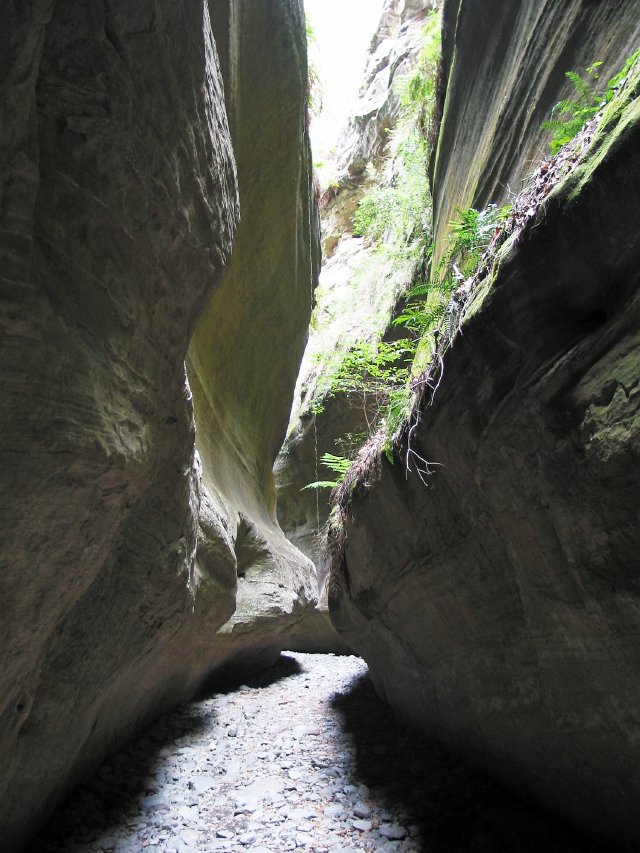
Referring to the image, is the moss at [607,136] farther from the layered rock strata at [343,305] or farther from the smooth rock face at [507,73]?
the layered rock strata at [343,305]

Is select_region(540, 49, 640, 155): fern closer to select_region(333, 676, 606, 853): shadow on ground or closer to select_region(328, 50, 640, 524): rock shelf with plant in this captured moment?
select_region(328, 50, 640, 524): rock shelf with plant

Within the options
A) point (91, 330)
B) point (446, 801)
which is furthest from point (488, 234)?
point (446, 801)

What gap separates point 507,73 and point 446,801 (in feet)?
21.5

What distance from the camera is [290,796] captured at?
461 cm

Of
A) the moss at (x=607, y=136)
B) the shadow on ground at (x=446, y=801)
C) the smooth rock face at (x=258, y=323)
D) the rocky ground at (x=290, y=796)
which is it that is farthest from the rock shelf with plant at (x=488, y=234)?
the smooth rock face at (x=258, y=323)

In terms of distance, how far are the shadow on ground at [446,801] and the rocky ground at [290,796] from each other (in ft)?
0.04

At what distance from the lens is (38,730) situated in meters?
3.22

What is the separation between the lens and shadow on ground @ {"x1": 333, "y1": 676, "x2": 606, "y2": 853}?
11.0 feet

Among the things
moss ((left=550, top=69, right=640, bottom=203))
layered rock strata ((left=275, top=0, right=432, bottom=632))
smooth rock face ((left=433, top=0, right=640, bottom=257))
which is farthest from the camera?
layered rock strata ((left=275, top=0, right=432, bottom=632))

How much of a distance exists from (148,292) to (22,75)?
3.44 ft

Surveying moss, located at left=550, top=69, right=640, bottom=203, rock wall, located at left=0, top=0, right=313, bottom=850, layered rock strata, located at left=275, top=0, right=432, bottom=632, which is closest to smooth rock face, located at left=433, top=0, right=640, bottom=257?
moss, located at left=550, top=69, right=640, bottom=203

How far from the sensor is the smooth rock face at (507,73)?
3.66m

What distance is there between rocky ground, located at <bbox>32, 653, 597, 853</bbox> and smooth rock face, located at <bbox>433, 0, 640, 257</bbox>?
4.32m

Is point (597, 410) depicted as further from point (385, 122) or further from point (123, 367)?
point (385, 122)
